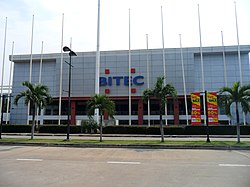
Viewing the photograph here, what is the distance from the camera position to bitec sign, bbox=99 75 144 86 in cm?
4356

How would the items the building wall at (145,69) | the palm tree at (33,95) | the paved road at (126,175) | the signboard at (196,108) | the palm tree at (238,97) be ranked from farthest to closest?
the building wall at (145,69) → the signboard at (196,108) → the palm tree at (33,95) → the palm tree at (238,97) → the paved road at (126,175)

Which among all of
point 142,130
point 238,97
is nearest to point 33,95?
point 142,130

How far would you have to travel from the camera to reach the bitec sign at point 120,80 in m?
43.6

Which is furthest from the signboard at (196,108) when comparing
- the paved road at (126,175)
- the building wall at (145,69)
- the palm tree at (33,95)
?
the paved road at (126,175)

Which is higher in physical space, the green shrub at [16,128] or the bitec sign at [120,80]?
the bitec sign at [120,80]

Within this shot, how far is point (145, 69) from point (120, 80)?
5540 millimetres

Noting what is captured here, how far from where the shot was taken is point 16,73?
48750 mm

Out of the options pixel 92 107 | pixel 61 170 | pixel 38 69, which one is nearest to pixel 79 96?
pixel 38 69

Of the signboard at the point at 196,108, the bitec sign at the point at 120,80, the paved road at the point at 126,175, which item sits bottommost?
the paved road at the point at 126,175

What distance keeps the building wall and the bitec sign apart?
1.73 feet

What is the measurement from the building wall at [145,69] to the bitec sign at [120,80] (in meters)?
0.53

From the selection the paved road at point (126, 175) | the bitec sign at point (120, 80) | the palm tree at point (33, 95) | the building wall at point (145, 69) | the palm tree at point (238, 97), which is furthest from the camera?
the bitec sign at point (120, 80)

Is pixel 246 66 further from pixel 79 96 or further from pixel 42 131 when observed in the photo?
pixel 42 131

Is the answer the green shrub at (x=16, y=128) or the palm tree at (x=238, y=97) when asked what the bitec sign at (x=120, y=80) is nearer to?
the green shrub at (x=16, y=128)
